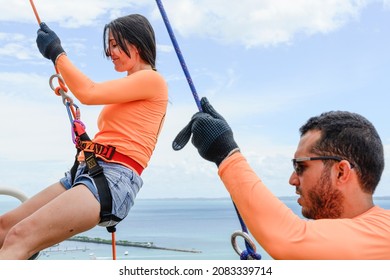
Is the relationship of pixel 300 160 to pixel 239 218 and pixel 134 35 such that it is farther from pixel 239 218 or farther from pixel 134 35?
pixel 134 35

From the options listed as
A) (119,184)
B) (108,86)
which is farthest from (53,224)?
(108,86)

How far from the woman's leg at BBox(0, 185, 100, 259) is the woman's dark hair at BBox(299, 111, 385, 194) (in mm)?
1262

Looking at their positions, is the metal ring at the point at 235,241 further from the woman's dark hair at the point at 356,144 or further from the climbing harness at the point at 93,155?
the climbing harness at the point at 93,155

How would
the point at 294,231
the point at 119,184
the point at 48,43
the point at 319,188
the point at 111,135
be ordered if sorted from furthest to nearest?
the point at 48,43 < the point at 111,135 < the point at 119,184 < the point at 319,188 < the point at 294,231


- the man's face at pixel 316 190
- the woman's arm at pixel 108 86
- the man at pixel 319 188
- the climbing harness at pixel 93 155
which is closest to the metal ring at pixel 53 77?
the climbing harness at pixel 93 155

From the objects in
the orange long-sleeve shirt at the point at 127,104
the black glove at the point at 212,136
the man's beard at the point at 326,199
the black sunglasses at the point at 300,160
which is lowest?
the man's beard at the point at 326,199

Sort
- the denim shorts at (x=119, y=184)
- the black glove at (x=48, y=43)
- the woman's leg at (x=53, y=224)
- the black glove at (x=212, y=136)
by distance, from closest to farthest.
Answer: the black glove at (x=212, y=136) → the woman's leg at (x=53, y=224) → the denim shorts at (x=119, y=184) → the black glove at (x=48, y=43)

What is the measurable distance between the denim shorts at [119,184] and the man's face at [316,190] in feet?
3.74

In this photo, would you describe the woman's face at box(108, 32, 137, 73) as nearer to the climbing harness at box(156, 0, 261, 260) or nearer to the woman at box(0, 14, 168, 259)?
the woman at box(0, 14, 168, 259)

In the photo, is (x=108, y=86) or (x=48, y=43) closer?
(x=108, y=86)

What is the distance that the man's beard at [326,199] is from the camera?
1970mm

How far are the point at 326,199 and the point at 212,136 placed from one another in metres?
0.45

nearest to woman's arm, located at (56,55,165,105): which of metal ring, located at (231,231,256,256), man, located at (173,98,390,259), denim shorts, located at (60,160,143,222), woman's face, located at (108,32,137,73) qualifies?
woman's face, located at (108,32,137,73)

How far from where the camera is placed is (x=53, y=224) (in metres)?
2.76
